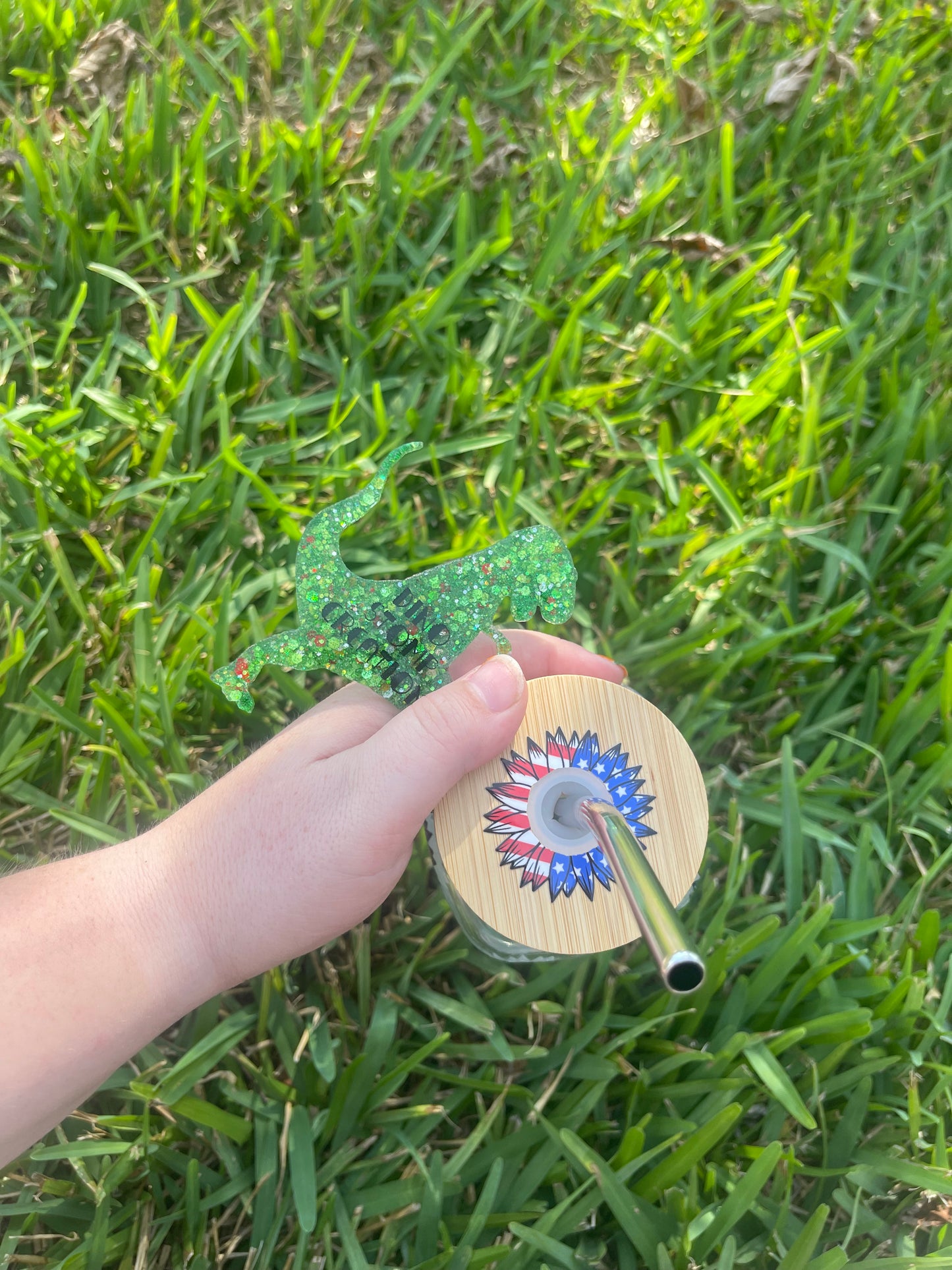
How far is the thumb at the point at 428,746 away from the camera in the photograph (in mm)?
941

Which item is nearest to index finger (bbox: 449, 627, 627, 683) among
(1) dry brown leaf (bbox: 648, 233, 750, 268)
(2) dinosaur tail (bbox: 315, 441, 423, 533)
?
(2) dinosaur tail (bbox: 315, 441, 423, 533)

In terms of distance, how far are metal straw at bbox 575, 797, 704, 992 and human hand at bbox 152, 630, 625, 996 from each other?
0.16 meters

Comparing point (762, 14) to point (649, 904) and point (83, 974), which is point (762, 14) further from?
point (83, 974)

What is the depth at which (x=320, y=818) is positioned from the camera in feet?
3.20

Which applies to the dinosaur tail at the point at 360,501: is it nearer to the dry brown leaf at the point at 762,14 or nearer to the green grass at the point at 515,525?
the green grass at the point at 515,525

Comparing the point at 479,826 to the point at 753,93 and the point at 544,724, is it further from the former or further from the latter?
the point at 753,93

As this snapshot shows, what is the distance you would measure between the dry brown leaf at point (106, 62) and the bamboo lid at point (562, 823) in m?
1.58

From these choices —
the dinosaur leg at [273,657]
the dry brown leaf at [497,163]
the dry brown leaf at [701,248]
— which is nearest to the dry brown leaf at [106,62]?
the dry brown leaf at [497,163]

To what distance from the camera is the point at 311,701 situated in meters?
1.33

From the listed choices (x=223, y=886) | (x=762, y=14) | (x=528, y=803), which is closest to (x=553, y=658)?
(x=528, y=803)

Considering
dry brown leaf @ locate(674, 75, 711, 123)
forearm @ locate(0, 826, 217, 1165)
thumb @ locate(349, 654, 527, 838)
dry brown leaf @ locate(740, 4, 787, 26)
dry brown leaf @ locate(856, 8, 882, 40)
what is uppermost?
dry brown leaf @ locate(740, 4, 787, 26)

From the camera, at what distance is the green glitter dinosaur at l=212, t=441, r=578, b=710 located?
1058 mm

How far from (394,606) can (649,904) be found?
48cm

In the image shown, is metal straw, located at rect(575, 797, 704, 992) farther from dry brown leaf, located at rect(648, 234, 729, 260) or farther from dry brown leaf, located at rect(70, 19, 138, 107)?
dry brown leaf, located at rect(70, 19, 138, 107)
